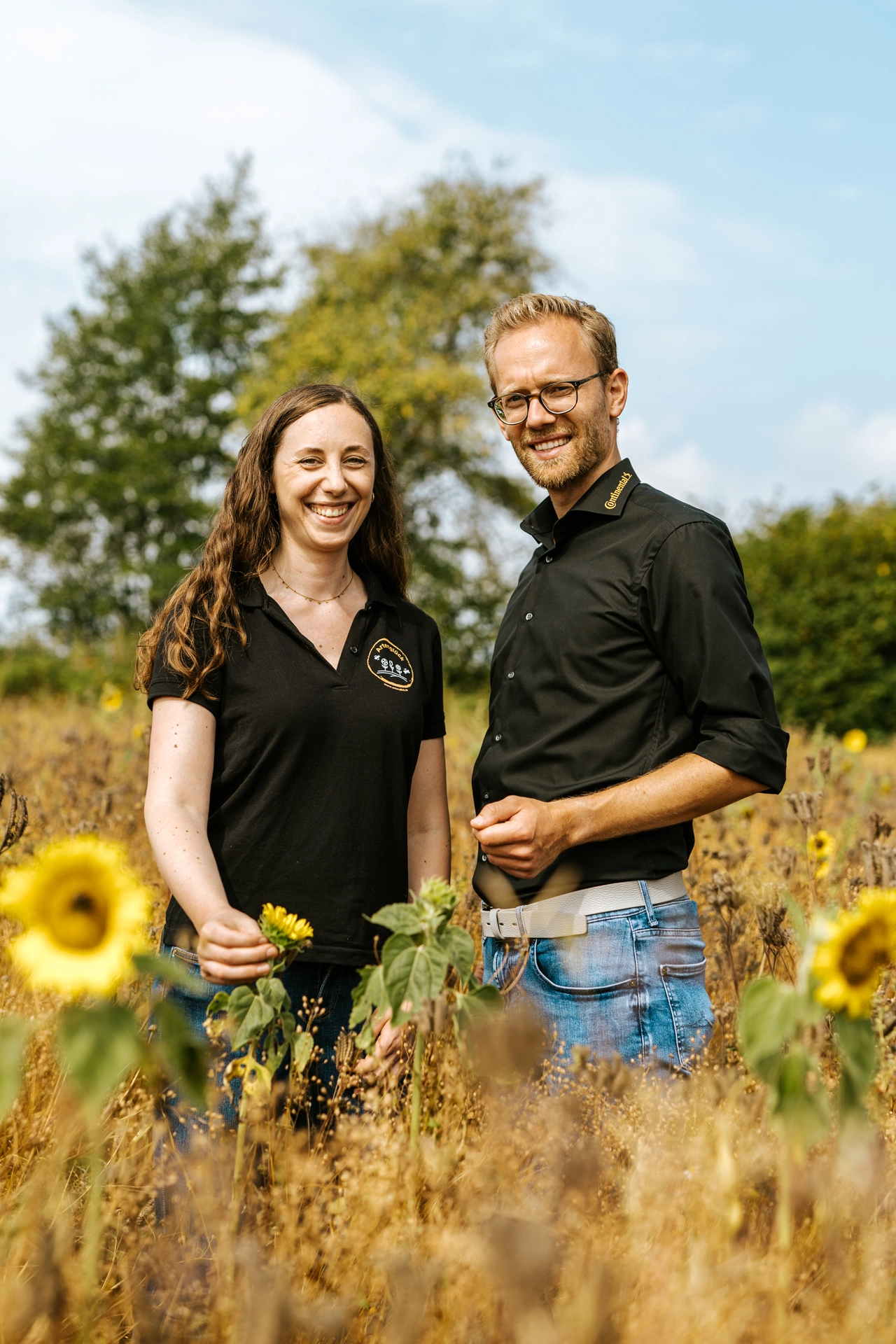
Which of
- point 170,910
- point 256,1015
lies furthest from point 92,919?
point 170,910

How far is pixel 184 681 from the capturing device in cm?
220

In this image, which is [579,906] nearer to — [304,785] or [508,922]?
[508,922]

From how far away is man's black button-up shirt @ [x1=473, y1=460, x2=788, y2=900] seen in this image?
216 centimetres

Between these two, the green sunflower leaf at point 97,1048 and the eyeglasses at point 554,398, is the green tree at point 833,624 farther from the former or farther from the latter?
the green sunflower leaf at point 97,1048

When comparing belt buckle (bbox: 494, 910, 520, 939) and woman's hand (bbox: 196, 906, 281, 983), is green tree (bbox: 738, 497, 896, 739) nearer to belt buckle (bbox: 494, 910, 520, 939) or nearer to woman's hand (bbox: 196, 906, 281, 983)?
belt buckle (bbox: 494, 910, 520, 939)

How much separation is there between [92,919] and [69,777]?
4.05 metres

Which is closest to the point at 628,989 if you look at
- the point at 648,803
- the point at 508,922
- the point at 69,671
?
the point at 508,922

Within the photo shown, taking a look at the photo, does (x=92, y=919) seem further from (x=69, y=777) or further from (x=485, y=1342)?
(x=69, y=777)

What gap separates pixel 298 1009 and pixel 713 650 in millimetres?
1146

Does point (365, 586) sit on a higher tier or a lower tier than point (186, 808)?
higher

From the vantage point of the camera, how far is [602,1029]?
2.19 meters

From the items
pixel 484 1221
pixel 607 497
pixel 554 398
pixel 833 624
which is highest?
pixel 833 624

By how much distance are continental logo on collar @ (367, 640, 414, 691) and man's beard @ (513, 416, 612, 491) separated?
528 mm

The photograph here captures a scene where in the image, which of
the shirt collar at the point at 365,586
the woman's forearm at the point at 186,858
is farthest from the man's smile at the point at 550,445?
the woman's forearm at the point at 186,858
